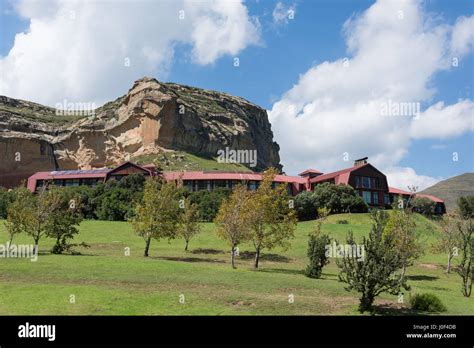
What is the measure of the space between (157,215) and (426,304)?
92.4 feet

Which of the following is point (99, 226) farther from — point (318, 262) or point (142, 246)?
point (318, 262)

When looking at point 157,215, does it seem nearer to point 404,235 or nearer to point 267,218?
point 267,218

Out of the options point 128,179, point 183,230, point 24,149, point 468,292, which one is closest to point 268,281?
point 468,292

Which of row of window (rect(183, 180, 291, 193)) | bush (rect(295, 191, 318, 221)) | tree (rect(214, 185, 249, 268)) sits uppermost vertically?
row of window (rect(183, 180, 291, 193))

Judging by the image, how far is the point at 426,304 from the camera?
24.8 metres

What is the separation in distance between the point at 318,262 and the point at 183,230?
19805 mm

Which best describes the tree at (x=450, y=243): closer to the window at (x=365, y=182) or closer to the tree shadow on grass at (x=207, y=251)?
the tree shadow on grass at (x=207, y=251)

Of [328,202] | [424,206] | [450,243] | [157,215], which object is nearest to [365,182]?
[424,206]

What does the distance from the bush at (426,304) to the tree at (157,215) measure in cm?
2697

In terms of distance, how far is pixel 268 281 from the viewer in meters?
30.2

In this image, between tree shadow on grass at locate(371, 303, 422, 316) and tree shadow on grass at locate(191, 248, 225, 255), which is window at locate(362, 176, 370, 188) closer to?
tree shadow on grass at locate(191, 248, 225, 255)

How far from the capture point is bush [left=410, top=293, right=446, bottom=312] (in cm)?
2452

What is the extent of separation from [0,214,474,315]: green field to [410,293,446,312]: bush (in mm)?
594

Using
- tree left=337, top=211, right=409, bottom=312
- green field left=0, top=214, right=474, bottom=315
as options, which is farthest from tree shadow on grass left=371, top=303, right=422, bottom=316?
tree left=337, top=211, right=409, bottom=312
